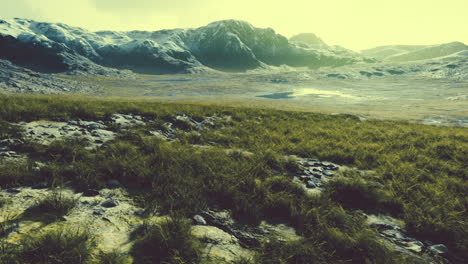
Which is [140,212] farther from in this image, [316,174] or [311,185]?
[316,174]

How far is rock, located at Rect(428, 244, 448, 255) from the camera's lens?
3.44 metres

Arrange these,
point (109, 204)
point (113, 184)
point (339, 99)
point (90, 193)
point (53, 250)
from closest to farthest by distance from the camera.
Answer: point (53, 250) → point (109, 204) → point (90, 193) → point (113, 184) → point (339, 99)

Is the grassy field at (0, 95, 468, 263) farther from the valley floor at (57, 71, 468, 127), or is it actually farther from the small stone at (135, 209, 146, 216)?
the valley floor at (57, 71, 468, 127)

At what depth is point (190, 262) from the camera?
2.88m

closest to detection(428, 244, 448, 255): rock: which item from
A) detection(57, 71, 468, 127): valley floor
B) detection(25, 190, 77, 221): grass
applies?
detection(25, 190, 77, 221): grass

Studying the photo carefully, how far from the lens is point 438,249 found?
3494 mm

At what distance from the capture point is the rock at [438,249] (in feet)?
11.3

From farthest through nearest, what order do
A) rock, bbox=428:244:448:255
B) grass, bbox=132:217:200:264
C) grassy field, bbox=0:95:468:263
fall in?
1. rock, bbox=428:244:448:255
2. grassy field, bbox=0:95:468:263
3. grass, bbox=132:217:200:264

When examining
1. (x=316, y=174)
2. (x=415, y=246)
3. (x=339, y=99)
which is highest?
(x=316, y=174)

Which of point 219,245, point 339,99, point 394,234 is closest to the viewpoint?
point 219,245

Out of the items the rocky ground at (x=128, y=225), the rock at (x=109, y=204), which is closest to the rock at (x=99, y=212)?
the rocky ground at (x=128, y=225)

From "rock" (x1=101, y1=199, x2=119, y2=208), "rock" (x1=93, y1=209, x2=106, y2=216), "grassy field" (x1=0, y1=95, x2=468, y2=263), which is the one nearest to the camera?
"grassy field" (x1=0, y1=95, x2=468, y2=263)

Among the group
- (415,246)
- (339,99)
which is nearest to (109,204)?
(415,246)

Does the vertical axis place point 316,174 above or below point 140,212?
below
